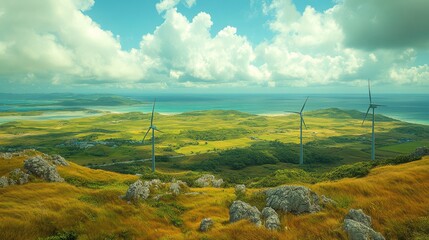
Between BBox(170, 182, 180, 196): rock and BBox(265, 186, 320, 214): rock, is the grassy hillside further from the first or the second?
BBox(170, 182, 180, 196): rock

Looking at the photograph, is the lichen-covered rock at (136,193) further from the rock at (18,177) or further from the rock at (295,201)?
the rock at (18,177)

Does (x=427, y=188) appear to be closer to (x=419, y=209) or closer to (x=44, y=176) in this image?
(x=419, y=209)

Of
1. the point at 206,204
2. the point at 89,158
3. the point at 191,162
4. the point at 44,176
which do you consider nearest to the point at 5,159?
the point at 44,176

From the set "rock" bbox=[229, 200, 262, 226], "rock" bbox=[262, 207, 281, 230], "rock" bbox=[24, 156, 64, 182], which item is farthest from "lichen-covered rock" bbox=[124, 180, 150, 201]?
"rock" bbox=[24, 156, 64, 182]

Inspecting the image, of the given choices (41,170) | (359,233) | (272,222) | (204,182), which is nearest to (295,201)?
(272,222)

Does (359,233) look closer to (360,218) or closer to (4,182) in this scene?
(360,218)

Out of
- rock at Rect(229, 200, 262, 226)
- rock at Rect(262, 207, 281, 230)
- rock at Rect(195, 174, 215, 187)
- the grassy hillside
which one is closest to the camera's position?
the grassy hillside

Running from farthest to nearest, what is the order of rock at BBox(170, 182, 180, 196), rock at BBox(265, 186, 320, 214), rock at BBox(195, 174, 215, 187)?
rock at BBox(195, 174, 215, 187) → rock at BBox(170, 182, 180, 196) → rock at BBox(265, 186, 320, 214)
